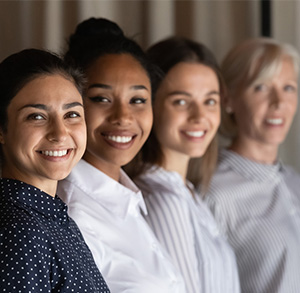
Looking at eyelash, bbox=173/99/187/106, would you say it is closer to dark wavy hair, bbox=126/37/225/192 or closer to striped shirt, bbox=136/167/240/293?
dark wavy hair, bbox=126/37/225/192

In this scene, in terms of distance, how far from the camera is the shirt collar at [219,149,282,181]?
2260 mm

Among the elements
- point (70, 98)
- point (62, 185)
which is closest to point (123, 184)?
point (62, 185)

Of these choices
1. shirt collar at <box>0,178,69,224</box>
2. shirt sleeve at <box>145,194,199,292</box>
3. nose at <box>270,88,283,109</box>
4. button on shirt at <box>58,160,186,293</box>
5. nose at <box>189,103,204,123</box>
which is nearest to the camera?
shirt collar at <box>0,178,69,224</box>

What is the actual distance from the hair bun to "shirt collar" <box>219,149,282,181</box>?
80 cm

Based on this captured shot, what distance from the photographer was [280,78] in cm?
227

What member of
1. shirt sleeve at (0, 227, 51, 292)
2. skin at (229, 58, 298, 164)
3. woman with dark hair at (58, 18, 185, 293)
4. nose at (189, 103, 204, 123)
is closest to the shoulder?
skin at (229, 58, 298, 164)

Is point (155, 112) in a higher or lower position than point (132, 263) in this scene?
higher

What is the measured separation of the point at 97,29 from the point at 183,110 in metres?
0.38

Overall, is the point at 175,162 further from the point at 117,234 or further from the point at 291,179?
the point at 291,179

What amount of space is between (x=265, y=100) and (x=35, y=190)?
1271mm

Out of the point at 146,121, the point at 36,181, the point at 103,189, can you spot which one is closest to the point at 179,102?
the point at 146,121

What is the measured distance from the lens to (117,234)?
142 centimetres

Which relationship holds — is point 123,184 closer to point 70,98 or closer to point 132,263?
point 132,263

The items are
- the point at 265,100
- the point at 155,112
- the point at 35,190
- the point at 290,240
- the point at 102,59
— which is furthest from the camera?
the point at 265,100
